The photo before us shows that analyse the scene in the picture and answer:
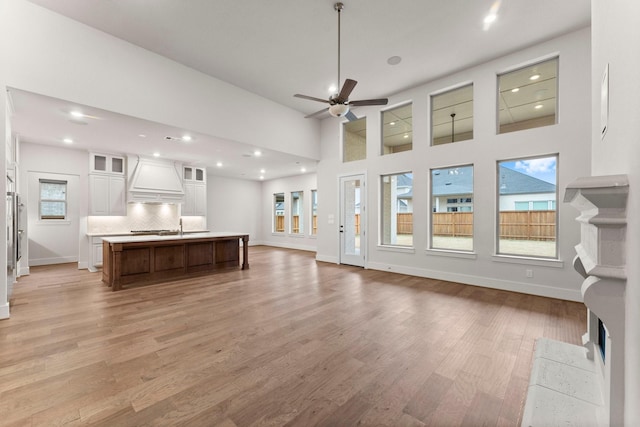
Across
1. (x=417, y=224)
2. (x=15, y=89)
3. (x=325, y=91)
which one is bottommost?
(x=417, y=224)

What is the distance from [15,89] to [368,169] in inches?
243

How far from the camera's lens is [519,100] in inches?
214

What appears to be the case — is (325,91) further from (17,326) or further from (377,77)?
(17,326)

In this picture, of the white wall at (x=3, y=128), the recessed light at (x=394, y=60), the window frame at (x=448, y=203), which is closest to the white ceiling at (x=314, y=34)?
the recessed light at (x=394, y=60)

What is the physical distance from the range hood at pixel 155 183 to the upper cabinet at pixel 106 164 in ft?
1.42

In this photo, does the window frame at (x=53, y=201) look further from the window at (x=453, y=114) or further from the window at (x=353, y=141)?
the window at (x=453, y=114)

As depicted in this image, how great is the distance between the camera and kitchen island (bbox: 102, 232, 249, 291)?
4898mm

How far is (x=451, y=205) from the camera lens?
6.51 metres

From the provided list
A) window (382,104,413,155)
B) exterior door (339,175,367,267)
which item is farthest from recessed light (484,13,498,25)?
exterior door (339,175,367,267)

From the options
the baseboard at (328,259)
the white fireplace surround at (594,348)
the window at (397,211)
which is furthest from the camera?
the baseboard at (328,259)

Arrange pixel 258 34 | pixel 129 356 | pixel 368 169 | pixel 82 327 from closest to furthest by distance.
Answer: pixel 129 356 → pixel 82 327 → pixel 258 34 → pixel 368 169

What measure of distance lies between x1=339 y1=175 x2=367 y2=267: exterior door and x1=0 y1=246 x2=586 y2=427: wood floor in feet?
8.46

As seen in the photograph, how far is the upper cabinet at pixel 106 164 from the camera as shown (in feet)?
22.2

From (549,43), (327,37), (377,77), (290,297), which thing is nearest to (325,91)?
(377,77)
